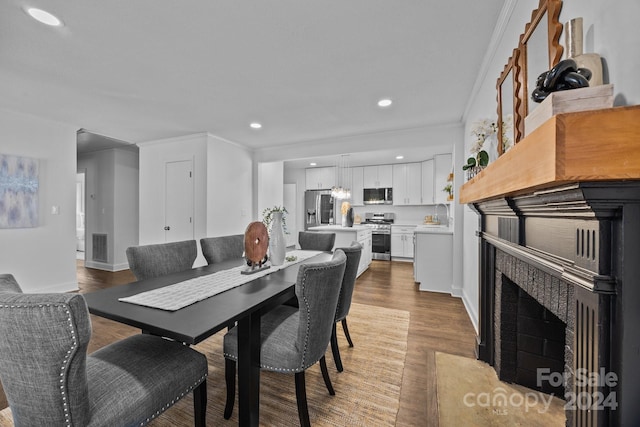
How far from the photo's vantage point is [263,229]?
6.36ft

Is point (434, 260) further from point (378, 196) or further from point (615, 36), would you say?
point (615, 36)

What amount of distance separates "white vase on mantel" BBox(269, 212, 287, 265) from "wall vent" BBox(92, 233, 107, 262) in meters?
5.18

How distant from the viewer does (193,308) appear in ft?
3.91

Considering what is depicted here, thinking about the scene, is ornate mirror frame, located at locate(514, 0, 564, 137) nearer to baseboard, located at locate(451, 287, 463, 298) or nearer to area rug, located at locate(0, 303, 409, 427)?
area rug, located at locate(0, 303, 409, 427)

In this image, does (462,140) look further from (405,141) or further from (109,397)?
(109,397)

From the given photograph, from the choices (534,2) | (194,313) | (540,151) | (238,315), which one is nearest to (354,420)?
(238,315)

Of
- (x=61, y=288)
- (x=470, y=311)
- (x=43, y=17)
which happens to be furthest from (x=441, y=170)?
(x=61, y=288)

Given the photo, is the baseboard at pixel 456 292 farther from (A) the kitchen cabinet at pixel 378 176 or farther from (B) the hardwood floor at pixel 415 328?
(A) the kitchen cabinet at pixel 378 176

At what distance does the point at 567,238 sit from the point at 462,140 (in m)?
3.23

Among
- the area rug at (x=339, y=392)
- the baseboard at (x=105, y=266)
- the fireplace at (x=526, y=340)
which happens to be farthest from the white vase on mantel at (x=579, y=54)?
the baseboard at (x=105, y=266)

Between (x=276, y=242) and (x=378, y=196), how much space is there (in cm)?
497

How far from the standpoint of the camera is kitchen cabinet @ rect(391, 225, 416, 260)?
20.3 ft

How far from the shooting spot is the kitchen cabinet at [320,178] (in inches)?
282

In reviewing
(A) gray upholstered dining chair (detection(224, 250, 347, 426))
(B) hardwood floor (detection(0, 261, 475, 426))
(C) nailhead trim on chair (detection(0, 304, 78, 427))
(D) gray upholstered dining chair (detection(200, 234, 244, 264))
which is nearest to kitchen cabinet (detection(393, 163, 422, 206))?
(B) hardwood floor (detection(0, 261, 475, 426))
